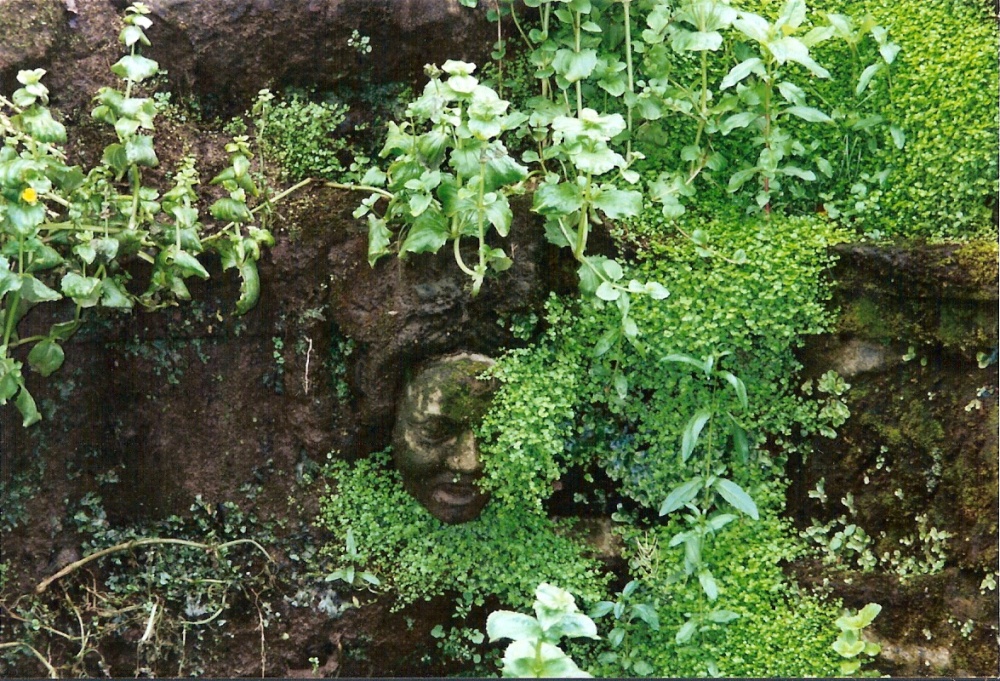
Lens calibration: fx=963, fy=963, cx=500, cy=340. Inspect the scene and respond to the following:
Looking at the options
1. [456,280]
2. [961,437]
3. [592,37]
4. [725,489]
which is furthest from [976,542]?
[592,37]

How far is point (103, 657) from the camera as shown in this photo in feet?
10.6

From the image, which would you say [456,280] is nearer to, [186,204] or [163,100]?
[186,204]

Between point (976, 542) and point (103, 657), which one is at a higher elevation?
point (976, 542)

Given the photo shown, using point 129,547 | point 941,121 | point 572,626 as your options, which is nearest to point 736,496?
point 572,626

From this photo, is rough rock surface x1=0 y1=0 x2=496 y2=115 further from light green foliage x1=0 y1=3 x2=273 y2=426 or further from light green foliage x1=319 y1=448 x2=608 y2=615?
light green foliage x1=319 y1=448 x2=608 y2=615

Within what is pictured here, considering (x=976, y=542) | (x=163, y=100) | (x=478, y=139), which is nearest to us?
(x=478, y=139)

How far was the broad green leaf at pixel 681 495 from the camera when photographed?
3018 mm

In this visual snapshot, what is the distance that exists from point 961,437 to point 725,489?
77cm

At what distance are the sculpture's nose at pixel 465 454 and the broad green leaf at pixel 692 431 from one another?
65 cm

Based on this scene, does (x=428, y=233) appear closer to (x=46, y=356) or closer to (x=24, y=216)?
(x=24, y=216)

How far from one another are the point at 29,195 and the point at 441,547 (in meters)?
1.64

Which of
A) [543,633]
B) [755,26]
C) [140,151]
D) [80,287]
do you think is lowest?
[543,633]

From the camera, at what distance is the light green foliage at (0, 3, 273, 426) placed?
2.78 m

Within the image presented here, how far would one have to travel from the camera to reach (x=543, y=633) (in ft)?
7.93
